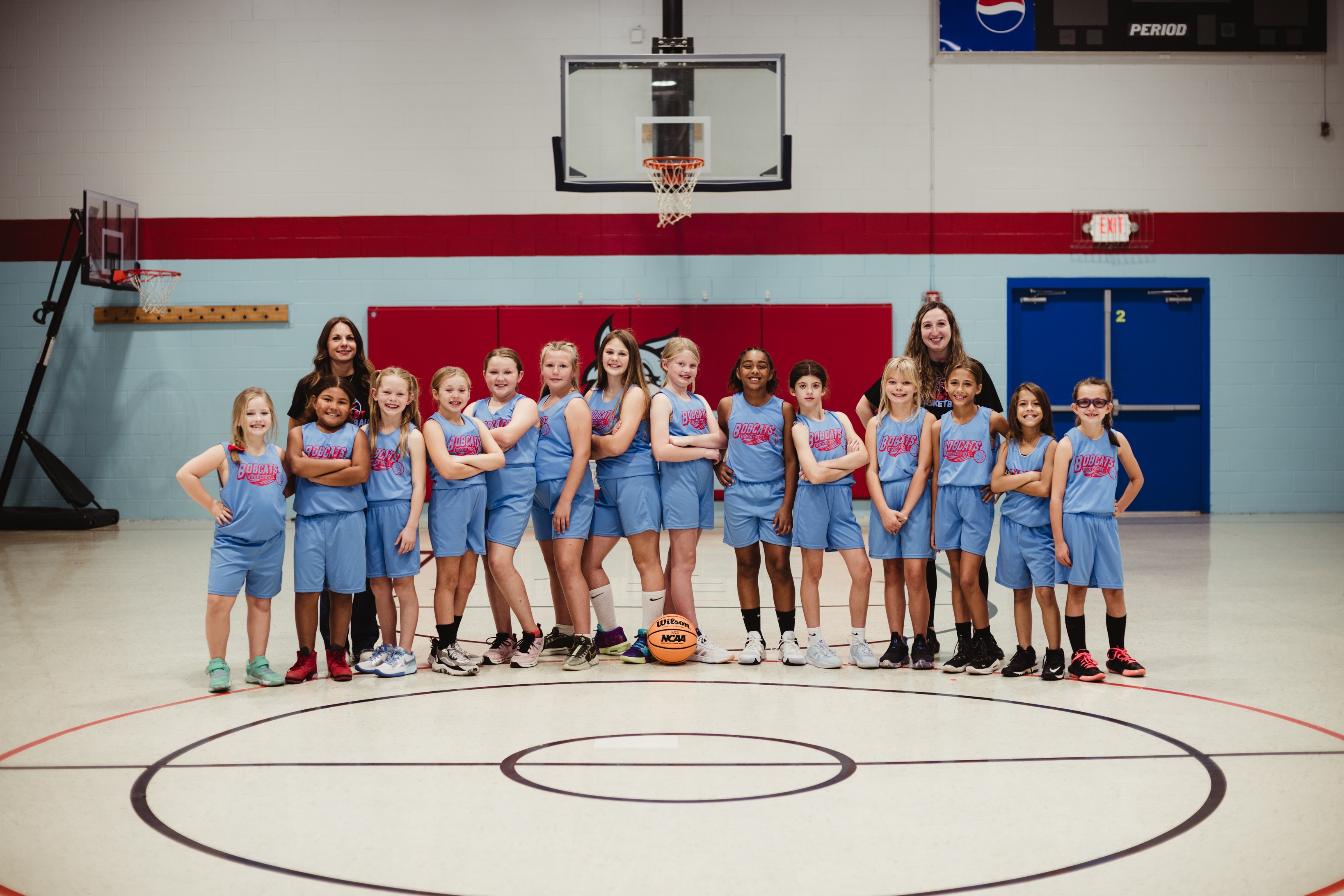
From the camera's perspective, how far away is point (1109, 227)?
1094 centimetres

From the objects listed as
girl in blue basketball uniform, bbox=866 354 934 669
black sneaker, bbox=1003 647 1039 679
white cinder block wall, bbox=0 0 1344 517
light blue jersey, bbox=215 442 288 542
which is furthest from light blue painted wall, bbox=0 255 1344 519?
black sneaker, bbox=1003 647 1039 679

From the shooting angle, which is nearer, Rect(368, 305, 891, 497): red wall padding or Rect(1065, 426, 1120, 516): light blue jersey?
Rect(1065, 426, 1120, 516): light blue jersey

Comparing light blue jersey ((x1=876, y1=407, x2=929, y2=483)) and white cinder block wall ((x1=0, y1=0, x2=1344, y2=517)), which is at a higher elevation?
white cinder block wall ((x1=0, y1=0, x2=1344, y2=517))

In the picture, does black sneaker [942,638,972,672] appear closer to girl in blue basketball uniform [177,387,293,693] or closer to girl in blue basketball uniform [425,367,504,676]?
girl in blue basketball uniform [425,367,504,676]

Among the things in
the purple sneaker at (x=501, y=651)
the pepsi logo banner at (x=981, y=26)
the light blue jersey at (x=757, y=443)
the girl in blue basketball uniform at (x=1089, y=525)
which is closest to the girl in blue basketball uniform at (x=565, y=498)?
the purple sneaker at (x=501, y=651)

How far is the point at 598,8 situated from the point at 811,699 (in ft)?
28.1

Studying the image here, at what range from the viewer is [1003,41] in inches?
426

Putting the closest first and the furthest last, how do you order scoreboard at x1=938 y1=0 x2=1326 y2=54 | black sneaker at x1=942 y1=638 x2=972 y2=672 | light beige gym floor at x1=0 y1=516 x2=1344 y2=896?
light beige gym floor at x1=0 y1=516 x2=1344 y2=896, black sneaker at x1=942 y1=638 x2=972 y2=672, scoreboard at x1=938 y1=0 x2=1326 y2=54

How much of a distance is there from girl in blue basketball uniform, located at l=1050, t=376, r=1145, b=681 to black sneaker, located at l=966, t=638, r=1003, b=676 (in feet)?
1.02

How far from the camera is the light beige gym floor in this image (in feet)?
8.41

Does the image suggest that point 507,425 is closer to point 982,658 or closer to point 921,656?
point 921,656

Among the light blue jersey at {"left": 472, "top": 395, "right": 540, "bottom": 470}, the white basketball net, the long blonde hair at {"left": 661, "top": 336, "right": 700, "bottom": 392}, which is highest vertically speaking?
the white basketball net

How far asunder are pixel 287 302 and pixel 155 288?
1281mm

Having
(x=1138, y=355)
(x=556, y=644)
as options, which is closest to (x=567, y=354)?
(x=556, y=644)
